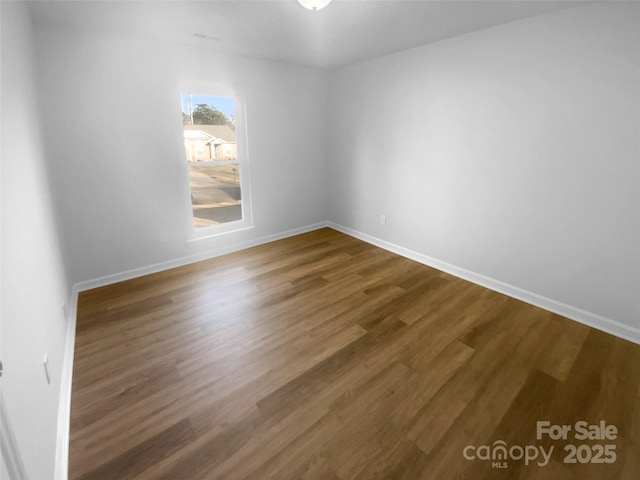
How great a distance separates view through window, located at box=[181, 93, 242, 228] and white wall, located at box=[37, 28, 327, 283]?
152 mm

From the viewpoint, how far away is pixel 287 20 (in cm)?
255

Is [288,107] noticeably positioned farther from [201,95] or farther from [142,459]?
[142,459]

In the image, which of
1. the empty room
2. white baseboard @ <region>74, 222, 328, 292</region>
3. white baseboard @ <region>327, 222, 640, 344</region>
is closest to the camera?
the empty room

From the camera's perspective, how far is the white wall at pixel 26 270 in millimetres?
1135

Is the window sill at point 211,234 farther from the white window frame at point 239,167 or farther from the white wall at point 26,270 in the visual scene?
the white wall at point 26,270

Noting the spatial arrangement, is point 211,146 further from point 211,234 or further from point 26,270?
point 26,270

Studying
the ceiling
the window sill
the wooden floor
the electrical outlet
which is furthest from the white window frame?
the electrical outlet

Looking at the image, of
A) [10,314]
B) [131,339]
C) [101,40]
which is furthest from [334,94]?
[10,314]

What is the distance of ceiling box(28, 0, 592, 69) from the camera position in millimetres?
2281

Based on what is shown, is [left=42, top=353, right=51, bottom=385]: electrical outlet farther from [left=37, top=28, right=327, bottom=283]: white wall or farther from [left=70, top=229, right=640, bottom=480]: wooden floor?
[left=37, top=28, right=327, bottom=283]: white wall

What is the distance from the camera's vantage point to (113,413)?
1.78m

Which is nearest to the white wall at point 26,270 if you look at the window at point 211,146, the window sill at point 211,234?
the window at point 211,146

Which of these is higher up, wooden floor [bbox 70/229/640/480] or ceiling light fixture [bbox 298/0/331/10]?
ceiling light fixture [bbox 298/0/331/10]

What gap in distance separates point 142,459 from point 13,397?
2.42 feet
